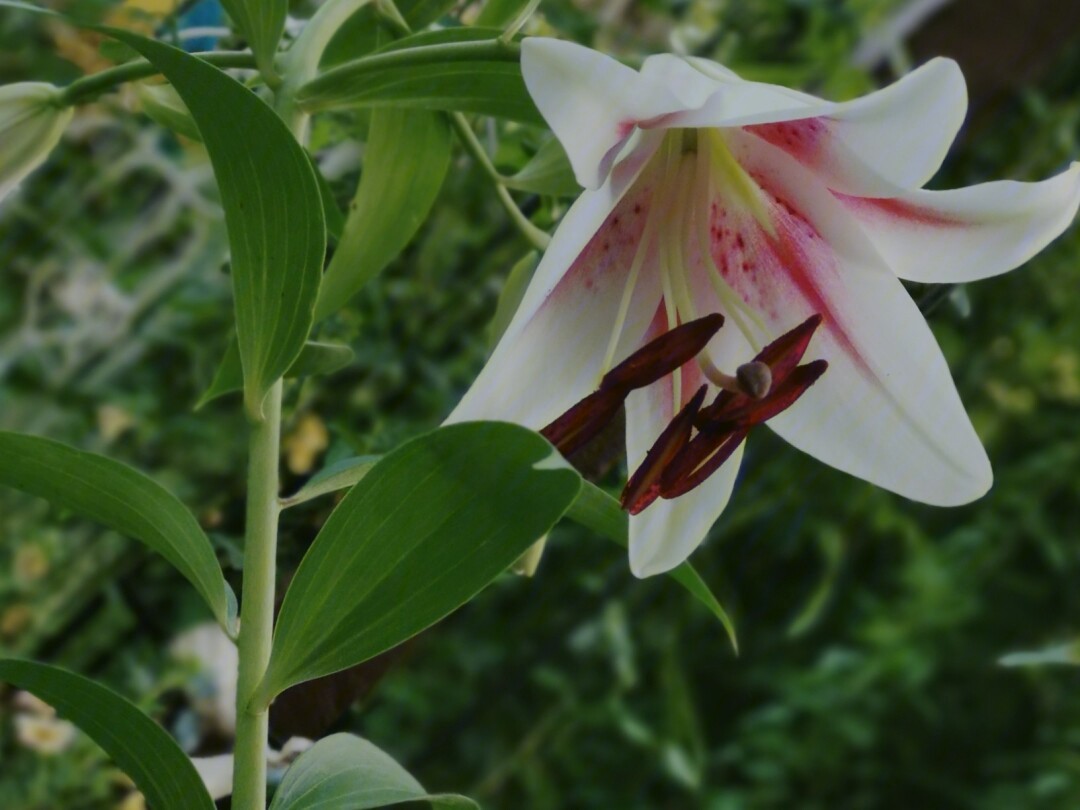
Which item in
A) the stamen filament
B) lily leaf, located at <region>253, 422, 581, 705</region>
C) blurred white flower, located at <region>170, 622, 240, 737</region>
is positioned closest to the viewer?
lily leaf, located at <region>253, 422, 581, 705</region>

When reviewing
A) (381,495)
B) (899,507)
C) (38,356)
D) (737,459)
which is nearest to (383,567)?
(381,495)

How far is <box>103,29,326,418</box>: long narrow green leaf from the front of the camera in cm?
32

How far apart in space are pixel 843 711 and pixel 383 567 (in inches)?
65.9

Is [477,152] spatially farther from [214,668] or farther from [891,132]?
[214,668]

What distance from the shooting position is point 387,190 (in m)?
0.47

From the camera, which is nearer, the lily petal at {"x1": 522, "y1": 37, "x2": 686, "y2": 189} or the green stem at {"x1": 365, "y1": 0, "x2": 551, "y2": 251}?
the lily petal at {"x1": 522, "y1": 37, "x2": 686, "y2": 189}

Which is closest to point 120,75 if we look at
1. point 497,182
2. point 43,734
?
point 497,182

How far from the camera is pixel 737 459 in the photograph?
41 centimetres

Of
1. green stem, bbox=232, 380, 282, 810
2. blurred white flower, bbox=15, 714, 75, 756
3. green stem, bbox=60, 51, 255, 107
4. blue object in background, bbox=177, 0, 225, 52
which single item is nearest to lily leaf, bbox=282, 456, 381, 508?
green stem, bbox=232, 380, 282, 810

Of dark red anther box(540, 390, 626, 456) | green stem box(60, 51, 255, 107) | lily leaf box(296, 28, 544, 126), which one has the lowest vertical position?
dark red anther box(540, 390, 626, 456)

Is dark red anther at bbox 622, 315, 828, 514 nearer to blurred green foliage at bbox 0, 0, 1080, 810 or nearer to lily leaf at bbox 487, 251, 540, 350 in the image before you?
lily leaf at bbox 487, 251, 540, 350

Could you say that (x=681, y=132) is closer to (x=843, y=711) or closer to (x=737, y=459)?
(x=737, y=459)

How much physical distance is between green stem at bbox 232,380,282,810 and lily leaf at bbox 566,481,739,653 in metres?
0.08

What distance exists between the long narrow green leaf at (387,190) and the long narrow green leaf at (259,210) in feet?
0.34
